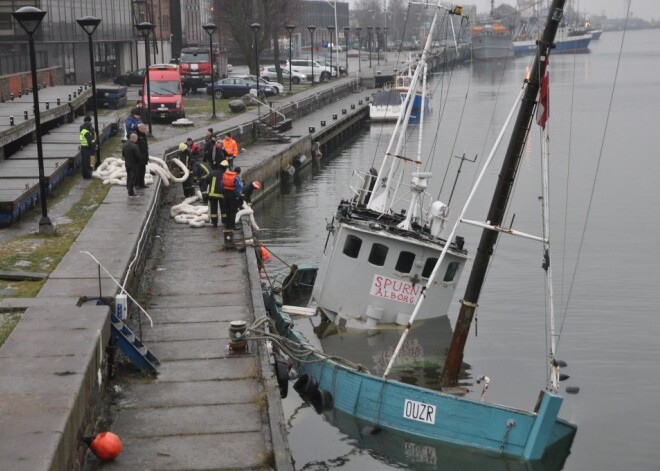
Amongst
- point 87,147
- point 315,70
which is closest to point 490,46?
point 315,70

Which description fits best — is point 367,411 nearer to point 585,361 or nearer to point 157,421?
point 157,421

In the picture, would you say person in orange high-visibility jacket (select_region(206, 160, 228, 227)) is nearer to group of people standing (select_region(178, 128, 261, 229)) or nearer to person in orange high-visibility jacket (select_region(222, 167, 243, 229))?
group of people standing (select_region(178, 128, 261, 229))

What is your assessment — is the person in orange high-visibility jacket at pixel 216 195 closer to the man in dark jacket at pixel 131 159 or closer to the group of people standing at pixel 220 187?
the group of people standing at pixel 220 187

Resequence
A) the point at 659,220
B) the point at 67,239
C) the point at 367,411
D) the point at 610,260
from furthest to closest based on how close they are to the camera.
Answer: the point at 659,220 → the point at 610,260 → the point at 67,239 → the point at 367,411

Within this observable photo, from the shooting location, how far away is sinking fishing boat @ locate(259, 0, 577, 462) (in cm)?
1759

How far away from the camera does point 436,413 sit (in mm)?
18484

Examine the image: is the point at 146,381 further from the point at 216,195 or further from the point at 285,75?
the point at 285,75

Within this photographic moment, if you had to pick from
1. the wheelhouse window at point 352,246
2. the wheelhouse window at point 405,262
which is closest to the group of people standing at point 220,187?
the wheelhouse window at point 352,246

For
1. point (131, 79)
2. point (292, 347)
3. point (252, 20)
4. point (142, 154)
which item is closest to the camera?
point (292, 347)

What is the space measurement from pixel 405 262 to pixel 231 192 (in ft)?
16.1

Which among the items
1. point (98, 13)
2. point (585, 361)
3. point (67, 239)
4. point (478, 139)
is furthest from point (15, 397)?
point (98, 13)

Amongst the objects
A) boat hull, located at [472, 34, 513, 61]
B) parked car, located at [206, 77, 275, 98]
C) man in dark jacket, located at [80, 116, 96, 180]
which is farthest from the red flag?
Answer: boat hull, located at [472, 34, 513, 61]

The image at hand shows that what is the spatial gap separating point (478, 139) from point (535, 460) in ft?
158

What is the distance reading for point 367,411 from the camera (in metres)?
19.4
